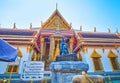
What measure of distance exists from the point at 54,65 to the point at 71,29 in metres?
12.6

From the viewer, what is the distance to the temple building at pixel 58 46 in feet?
46.7

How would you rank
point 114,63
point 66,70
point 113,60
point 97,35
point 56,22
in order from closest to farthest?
1. point 66,70
2. point 114,63
3. point 113,60
4. point 97,35
5. point 56,22

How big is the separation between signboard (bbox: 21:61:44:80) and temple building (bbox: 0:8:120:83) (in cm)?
727

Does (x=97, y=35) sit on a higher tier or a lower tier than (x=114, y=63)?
higher

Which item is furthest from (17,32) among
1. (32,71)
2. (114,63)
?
(32,71)

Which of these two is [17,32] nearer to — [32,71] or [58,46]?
[58,46]

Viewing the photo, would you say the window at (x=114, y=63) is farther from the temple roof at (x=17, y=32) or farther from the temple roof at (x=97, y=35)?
the temple roof at (x=17, y=32)

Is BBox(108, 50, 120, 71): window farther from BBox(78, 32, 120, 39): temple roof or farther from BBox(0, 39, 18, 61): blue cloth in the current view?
BBox(0, 39, 18, 61): blue cloth

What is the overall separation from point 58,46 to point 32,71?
1063 centimetres

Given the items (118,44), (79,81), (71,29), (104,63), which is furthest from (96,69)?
(79,81)

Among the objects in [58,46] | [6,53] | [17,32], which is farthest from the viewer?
[17,32]

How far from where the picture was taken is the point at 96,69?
1440 centimetres

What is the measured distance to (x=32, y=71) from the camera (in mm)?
5191

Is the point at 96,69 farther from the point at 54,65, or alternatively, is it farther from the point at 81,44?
the point at 54,65
